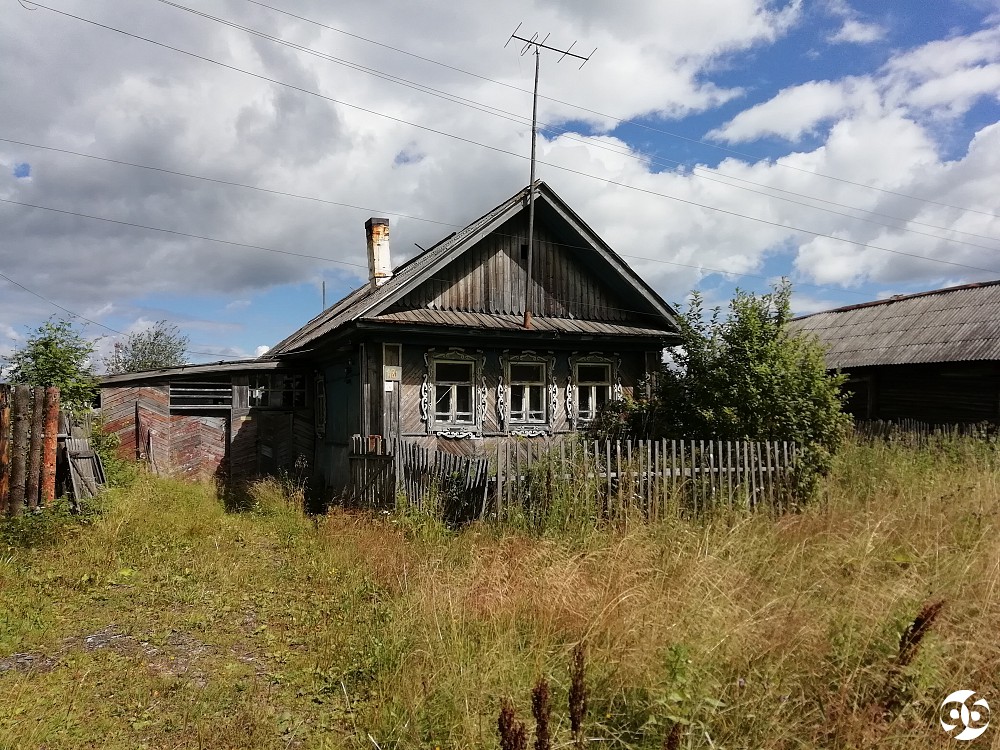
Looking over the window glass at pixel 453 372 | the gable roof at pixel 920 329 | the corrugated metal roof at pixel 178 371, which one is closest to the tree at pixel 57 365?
the corrugated metal roof at pixel 178 371

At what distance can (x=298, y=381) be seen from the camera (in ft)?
48.3

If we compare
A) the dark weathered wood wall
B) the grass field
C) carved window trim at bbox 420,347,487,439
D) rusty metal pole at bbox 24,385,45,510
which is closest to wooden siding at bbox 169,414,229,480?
rusty metal pole at bbox 24,385,45,510

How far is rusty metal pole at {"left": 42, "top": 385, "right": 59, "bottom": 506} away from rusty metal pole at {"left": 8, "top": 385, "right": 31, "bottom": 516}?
0.69 ft

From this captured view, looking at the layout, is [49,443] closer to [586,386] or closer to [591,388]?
[586,386]

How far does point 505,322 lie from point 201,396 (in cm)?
662

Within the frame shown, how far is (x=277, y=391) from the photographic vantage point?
14344 mm

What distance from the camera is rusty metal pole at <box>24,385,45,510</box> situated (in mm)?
8367

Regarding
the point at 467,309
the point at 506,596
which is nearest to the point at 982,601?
the point at 506,596

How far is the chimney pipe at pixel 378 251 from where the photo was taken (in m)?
14.7

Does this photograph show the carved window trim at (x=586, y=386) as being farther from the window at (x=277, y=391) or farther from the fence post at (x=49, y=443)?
the fence post at (x=49, y=443)

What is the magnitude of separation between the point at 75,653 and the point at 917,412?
62.8ft

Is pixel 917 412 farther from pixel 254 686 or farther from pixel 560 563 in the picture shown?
pixel 254 686

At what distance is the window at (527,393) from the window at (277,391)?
5.32 metres

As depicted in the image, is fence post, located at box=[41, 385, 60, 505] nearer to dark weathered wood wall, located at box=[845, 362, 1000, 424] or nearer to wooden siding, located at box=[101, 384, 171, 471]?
wooden siding, located at box=[101, 384, 171, 471]
